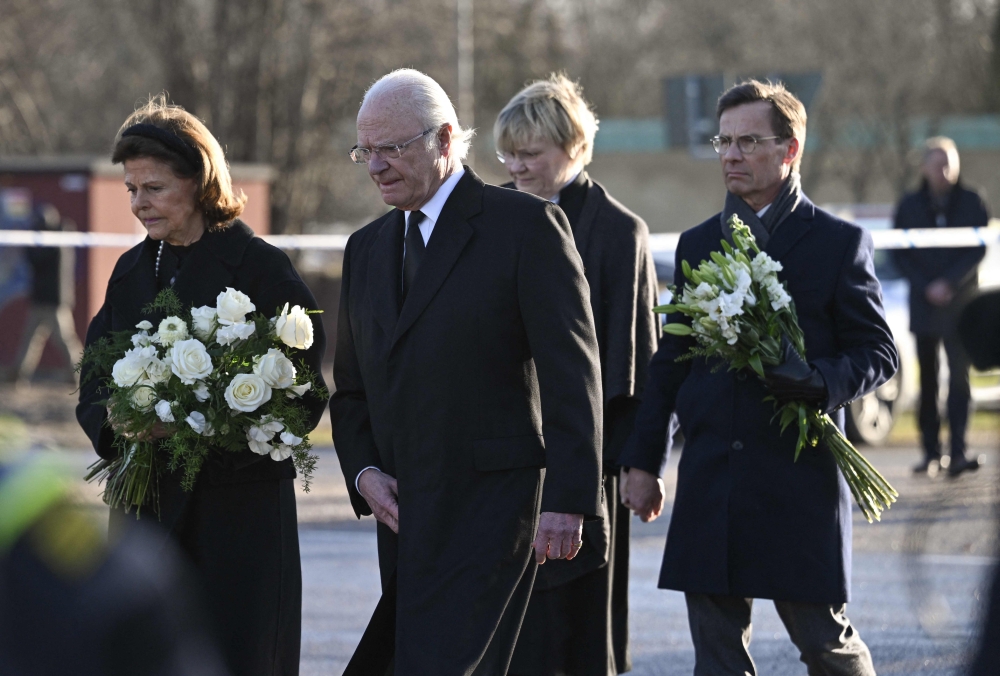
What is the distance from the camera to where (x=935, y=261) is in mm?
11250

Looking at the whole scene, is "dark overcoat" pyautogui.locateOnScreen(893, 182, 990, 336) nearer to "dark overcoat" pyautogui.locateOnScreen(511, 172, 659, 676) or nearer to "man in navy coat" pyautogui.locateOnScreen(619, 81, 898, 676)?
"dark overcoat" pyautogui.locateOnScreen(511, 172, 659, 676)

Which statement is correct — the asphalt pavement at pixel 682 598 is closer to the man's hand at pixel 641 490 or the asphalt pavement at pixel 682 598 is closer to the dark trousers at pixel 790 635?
the dark trousers at pixel 790 635

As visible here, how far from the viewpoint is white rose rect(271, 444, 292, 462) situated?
4246 millimetres

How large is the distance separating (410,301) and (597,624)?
64.8 inches

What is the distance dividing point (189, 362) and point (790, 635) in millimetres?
2081

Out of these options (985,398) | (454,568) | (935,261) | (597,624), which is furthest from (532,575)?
(985,398)

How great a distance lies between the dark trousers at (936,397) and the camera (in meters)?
10.6

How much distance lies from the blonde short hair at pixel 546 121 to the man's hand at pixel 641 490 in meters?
1.22

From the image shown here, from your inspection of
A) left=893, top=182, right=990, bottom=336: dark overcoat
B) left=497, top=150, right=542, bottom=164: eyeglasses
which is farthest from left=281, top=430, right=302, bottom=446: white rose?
left=893, top=182, right=990, bottom=336: dark overcoat

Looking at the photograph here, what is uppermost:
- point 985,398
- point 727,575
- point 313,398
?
point 313,398

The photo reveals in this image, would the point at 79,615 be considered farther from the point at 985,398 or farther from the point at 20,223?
the point at 20,223

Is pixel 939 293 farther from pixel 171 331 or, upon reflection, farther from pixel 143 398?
pixel 143 398

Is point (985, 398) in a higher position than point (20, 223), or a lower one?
lower

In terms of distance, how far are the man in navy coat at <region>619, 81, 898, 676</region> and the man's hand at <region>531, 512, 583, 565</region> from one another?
92 centimetres
